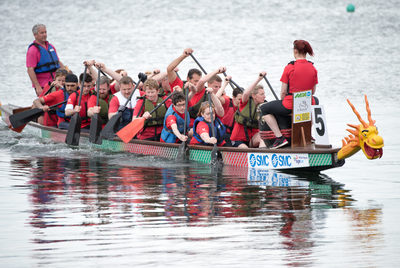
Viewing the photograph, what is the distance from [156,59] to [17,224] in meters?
29.1

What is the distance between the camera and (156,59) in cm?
3653

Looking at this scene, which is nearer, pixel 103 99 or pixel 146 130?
pixel 146 130

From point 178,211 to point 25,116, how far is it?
7610 mm

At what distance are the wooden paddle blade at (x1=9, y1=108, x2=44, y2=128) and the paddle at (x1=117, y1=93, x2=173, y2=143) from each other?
8.55ft

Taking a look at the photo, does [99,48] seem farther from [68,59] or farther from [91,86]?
[91,86]

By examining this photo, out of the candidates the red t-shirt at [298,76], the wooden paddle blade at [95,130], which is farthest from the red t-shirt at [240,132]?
the wooden paddle blade at [95,130]

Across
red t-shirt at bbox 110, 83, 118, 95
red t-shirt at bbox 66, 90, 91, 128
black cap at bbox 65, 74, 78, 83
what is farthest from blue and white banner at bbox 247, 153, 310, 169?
black cap at bbox 65, 74, 78, 83

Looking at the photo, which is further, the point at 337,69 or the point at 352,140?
the point at 337,69

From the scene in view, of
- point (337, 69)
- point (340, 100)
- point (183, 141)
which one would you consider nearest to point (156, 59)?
point (337, 69)

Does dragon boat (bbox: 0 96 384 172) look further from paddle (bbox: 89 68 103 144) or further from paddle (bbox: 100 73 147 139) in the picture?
paddle (bbox: 89 68 103 144)

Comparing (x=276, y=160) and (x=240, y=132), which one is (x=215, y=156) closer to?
(x=240, y=132)

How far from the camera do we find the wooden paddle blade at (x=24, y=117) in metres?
15.1

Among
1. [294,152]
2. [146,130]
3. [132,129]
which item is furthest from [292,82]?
[146,130]

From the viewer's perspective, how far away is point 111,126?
1354 centimetres
